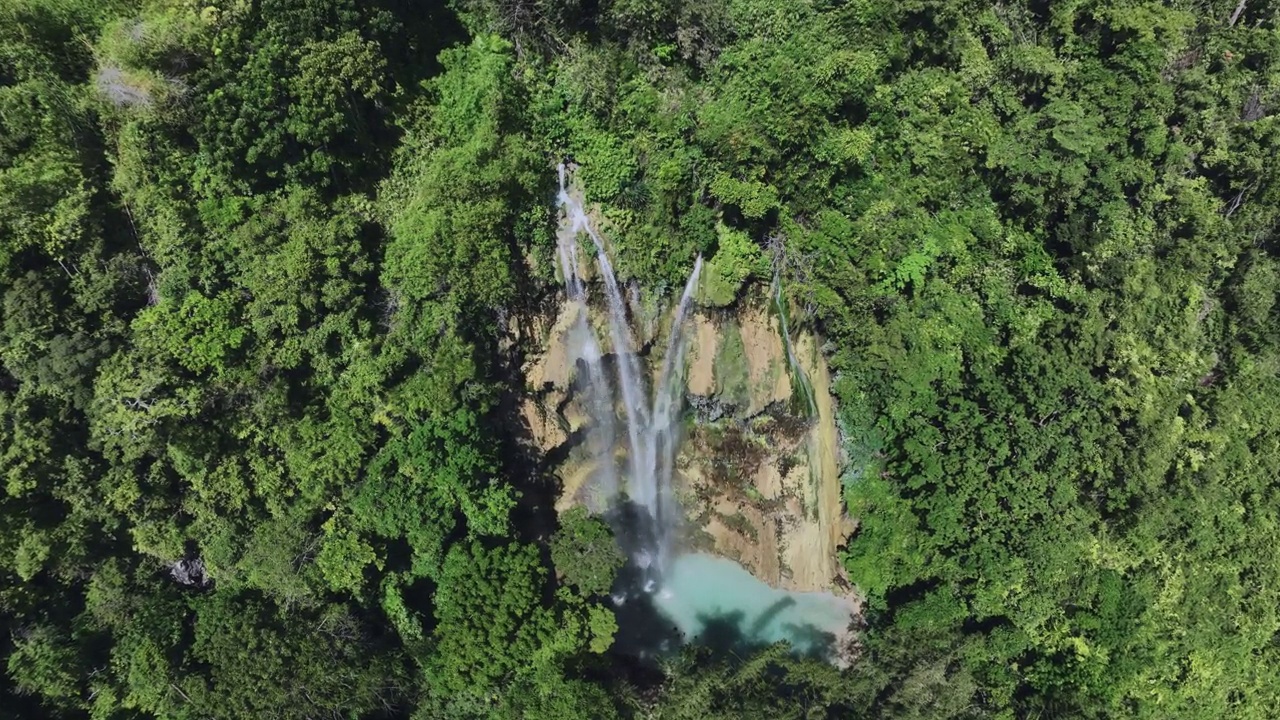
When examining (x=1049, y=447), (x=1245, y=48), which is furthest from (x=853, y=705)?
(x=1245, y=48)

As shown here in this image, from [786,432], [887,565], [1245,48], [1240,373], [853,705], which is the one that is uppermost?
[1245,48]

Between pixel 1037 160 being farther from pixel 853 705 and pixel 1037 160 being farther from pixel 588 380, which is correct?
pixel 853 705

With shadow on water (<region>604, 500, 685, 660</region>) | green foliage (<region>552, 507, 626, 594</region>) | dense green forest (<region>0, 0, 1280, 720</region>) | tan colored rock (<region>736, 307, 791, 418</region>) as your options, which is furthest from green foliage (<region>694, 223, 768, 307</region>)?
shadow on water (<region>604, 500, 685, 660</region>)

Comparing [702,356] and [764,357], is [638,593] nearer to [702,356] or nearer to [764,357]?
[702,356]

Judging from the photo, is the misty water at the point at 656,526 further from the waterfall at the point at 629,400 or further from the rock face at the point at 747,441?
the rock face at the point at 747,441

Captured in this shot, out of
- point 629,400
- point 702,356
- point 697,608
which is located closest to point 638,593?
point 697,608

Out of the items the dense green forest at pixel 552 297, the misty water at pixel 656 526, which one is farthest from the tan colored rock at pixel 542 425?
the misty water at pixel 656 526
